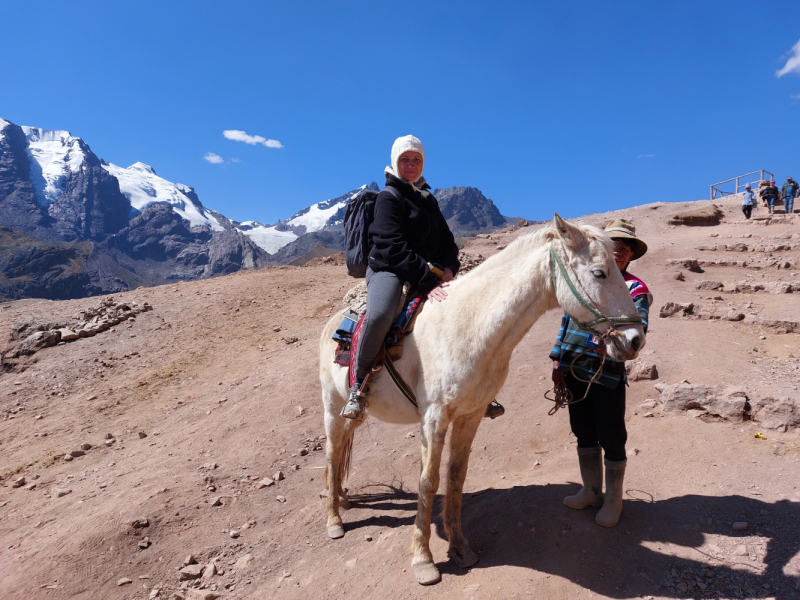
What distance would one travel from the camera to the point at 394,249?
3.40 meters

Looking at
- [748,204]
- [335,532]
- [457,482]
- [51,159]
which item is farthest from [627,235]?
[51,159]

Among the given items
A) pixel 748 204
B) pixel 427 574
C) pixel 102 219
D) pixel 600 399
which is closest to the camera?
pixel 427 574

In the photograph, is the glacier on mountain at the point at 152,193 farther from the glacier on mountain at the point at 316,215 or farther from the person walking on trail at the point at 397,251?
the person walking on trail at the point at 397,251

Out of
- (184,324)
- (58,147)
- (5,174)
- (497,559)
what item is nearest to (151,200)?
(58,147)

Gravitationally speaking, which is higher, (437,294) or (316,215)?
(316,215)

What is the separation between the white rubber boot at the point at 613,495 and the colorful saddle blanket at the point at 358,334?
181 cm

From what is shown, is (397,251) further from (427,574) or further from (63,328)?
(63,328)

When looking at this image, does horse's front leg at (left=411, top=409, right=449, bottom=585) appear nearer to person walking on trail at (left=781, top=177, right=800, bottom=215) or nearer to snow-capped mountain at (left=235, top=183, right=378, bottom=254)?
person walking on trail at (left=781, top=177, right=800, bottom=215)

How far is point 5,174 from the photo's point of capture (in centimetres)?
13562

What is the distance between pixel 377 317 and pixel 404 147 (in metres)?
1.51

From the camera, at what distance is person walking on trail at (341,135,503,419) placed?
3.33 metres

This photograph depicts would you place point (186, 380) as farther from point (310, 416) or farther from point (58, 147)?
point (58, 147)

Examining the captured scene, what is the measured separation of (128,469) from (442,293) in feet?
17.2

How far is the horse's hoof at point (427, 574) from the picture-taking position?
3.10 metres
